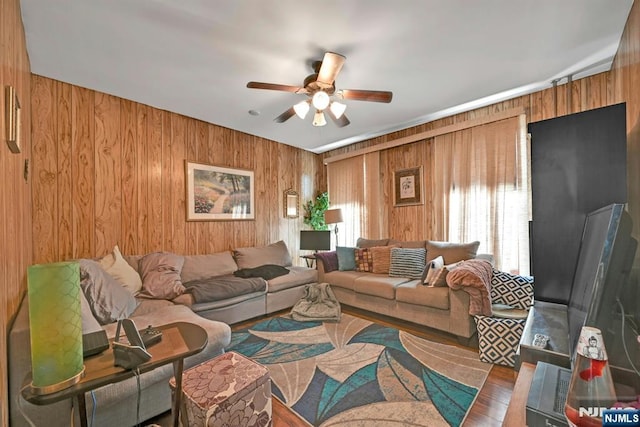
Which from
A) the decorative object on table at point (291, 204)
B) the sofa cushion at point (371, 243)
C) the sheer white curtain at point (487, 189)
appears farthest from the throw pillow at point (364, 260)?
the decorative object on table at point (291, 204)

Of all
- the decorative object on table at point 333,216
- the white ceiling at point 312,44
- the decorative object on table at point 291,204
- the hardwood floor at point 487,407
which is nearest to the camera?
the hardwood floor at point 487,407

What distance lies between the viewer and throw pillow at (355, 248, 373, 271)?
3737mm

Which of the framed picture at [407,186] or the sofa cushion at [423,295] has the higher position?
the framed picture at [407,186]

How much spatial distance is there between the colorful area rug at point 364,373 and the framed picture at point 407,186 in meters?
2.08

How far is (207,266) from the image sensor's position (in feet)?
11.1

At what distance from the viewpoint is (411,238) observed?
13.5ft

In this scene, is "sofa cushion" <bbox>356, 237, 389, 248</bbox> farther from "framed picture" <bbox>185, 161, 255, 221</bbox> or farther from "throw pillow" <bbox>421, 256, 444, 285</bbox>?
"framed picture" <bbox>185, 161, 255, 221</bbox>

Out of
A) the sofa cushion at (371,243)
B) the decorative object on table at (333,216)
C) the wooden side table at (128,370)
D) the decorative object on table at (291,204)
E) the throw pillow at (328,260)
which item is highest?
the decorative object on table at (291,204)

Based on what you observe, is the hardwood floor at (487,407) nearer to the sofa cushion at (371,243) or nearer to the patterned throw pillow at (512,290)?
the patterned throw pillow at (512,290)

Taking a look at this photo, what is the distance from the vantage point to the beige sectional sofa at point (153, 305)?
1223 millimetres

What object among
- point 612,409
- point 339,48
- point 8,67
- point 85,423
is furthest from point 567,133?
point 8,67

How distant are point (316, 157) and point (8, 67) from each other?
4.50 m

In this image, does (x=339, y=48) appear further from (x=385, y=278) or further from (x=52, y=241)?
(x=52, y=241)

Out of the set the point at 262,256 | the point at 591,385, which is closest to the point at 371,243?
the point at 262,256
